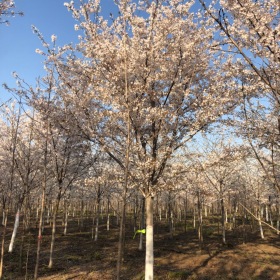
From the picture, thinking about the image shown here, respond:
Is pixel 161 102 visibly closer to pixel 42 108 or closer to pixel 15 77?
pixel 42 108

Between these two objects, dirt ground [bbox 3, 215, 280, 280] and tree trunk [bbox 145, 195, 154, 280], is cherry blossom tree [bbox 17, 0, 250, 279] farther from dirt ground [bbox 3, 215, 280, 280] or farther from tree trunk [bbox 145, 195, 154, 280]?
dirt ground [bbox 3, 215, 280, 280]

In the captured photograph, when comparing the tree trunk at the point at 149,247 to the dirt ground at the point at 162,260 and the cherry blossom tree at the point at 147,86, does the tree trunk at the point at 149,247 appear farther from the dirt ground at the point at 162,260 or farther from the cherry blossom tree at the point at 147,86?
the dirt ground at the point at 162,260

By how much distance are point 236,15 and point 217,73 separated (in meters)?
6.28

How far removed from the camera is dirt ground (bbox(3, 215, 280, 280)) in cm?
1362

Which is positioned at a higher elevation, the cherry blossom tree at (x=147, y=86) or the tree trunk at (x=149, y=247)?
the cherry blossom tree at (x=147, y=86)

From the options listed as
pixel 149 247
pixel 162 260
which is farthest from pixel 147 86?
pixel 162 260

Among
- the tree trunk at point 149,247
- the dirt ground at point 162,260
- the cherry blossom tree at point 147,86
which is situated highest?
the cherry blossom tree at point 147,86

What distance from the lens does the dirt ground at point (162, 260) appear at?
13625 mm

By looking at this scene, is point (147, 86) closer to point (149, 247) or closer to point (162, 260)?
point (149, 247)

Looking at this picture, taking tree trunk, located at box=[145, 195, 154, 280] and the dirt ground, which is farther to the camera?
the dirt ground

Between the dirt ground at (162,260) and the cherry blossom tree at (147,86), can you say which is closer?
the cherry blossom tree at (147,86)

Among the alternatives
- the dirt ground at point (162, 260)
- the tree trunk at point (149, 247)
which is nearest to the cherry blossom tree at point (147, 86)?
the tree trunk at point (149, 247)

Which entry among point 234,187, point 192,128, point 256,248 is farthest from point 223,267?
point 234,187

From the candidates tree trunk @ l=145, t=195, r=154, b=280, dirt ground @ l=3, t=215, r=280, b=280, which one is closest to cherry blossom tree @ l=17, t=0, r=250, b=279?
tree trunk @ l=145, t=195, r=154, b=280
